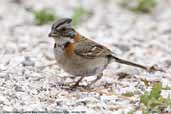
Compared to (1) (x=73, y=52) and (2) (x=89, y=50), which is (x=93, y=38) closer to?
(2) (x=89, y=50)

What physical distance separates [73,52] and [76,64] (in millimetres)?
144

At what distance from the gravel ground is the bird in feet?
0.73

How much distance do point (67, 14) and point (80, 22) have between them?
0.57 meters

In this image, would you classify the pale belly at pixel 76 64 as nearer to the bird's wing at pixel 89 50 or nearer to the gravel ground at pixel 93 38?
the bird's wing at pixel 89 50

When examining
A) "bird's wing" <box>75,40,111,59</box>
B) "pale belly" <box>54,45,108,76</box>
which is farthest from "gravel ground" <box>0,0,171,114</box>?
"bird's wing" <box>75,40,111,59</box>

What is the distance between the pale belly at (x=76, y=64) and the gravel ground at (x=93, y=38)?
0.20m

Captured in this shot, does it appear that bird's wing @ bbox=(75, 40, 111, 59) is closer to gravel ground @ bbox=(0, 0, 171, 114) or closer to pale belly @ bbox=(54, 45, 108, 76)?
pale belly @ bbox=(54, 45, 108, 76)

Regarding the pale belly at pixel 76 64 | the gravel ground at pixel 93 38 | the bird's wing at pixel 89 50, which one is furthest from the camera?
the bird's wing at pixel 89 50

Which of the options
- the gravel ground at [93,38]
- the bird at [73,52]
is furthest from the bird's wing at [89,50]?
the gravel ground at [93,38]

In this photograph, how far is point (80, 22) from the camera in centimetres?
1195

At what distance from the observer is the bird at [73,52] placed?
25.2 ft

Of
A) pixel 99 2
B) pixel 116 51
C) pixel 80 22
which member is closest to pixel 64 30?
pixel 116 51

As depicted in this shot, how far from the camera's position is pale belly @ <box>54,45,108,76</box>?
7680mm

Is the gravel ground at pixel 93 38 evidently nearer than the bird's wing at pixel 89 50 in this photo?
Yes
